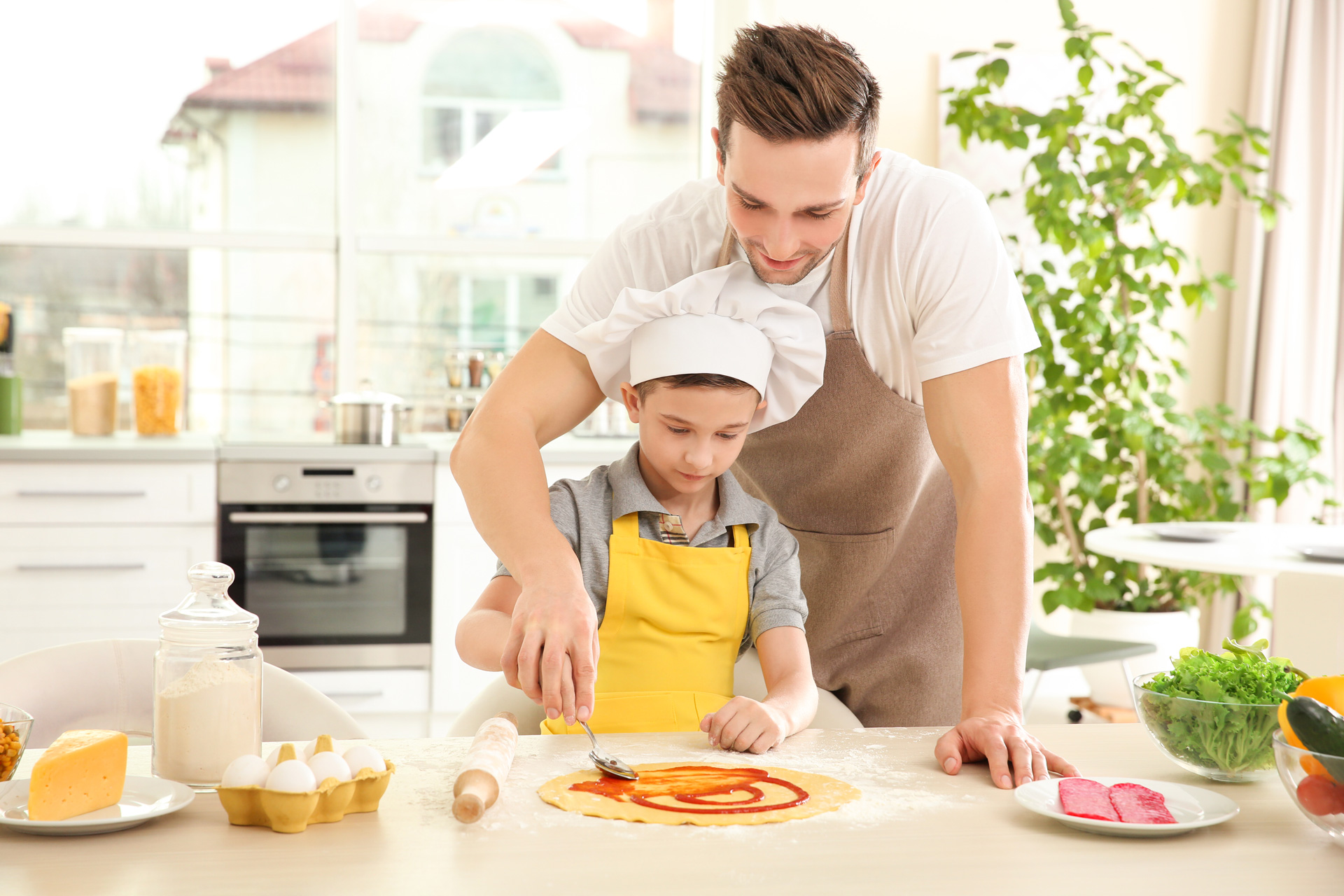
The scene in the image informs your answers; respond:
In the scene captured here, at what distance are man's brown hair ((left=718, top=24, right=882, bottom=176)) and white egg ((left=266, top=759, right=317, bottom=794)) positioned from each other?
0.75 meters

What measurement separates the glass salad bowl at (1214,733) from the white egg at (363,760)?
617mm

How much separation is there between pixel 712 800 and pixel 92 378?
314cm

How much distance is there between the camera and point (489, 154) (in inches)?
161

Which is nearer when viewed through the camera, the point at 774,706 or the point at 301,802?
the point at 301,802

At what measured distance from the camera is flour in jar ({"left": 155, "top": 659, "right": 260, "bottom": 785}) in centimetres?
87

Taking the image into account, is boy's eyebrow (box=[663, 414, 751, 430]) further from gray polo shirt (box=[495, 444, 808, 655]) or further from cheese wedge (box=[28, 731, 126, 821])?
cheese wedge (box=[28, 731, 126, 821])

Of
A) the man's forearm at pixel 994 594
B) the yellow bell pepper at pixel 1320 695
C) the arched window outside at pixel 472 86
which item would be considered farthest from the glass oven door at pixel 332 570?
the yellow bell pepper at pixel 1320 695

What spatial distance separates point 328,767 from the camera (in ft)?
2.70

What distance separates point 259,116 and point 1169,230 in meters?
3.14

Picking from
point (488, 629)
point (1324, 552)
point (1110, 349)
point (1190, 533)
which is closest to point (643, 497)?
point (488, 629)

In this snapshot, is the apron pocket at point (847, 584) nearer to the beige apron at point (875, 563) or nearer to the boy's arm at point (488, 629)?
the beige apron at point (875, 563)

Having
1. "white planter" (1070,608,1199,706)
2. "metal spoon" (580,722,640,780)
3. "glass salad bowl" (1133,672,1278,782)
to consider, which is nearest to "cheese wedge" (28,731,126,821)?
"metal spoon" (580,722,640,780)

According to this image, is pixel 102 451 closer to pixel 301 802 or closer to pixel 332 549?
pixel 332 549

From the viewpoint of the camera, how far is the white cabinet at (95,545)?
309cm
